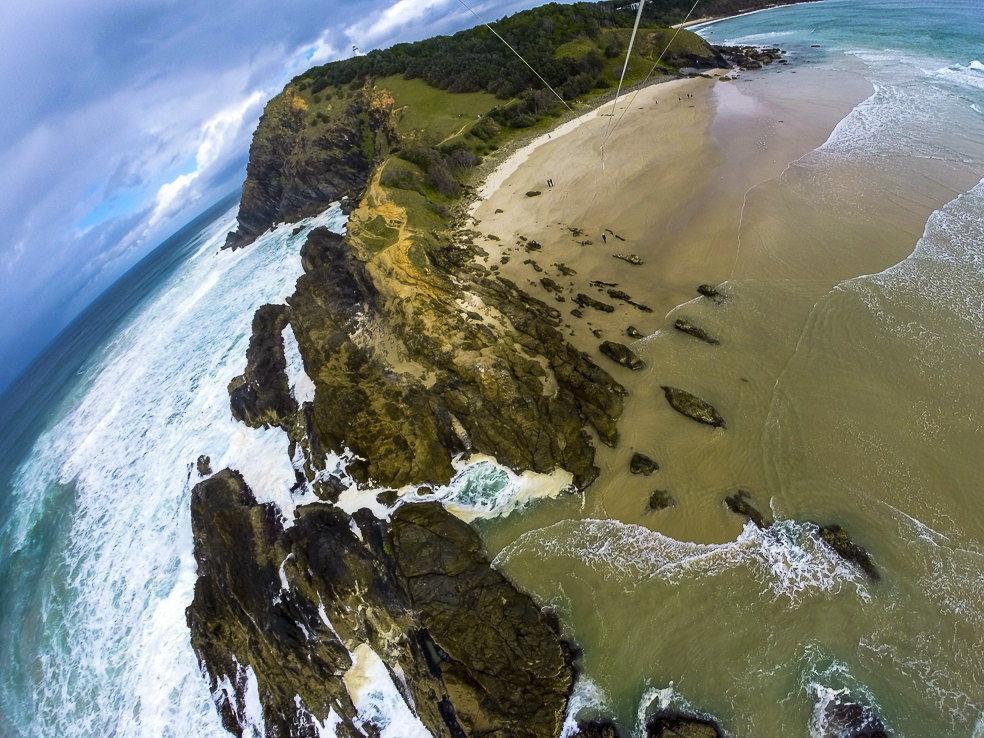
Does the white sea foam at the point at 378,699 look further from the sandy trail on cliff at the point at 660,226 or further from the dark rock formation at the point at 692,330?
the dark rock formation at the point at 692,330

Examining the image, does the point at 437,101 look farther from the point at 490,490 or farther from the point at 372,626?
the point at 372,626

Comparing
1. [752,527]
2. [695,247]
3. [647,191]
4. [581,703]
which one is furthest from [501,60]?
[581,703]

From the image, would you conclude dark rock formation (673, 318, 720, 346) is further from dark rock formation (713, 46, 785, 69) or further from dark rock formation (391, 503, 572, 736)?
dark rock formation (713, 46, 785, 69)

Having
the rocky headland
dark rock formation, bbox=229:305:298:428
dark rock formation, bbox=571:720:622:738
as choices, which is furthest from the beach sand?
dark rock formation, bbox=229:305:298:428

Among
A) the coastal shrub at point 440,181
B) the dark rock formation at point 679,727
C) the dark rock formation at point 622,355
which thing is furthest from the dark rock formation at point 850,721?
the coastal shrub at point 440,181

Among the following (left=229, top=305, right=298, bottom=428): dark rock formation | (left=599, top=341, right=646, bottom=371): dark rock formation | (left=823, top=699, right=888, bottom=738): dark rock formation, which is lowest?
(left=823, top=699, right=888, bottom=738): dark rock formation
